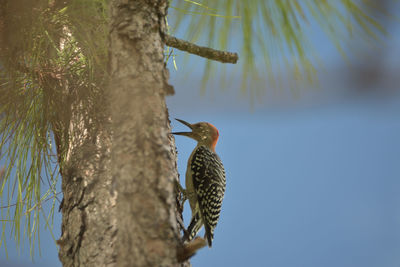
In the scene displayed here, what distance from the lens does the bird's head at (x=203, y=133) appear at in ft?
12.1

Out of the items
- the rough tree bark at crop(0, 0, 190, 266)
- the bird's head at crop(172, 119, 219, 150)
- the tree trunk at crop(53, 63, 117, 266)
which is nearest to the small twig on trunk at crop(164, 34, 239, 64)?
the rough tree bark at crop(0, 0, 190, 266)

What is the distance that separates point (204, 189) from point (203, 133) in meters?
0.76

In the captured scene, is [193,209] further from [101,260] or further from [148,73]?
[148,73]

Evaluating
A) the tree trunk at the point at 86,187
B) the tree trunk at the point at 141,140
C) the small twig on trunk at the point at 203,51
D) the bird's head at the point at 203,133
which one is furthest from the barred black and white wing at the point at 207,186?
the tree trunk at the point at 141,140

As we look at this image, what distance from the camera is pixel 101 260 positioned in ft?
5.84

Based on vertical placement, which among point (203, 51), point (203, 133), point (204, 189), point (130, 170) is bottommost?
point (130, 170)

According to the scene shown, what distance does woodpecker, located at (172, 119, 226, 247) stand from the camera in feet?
9.41

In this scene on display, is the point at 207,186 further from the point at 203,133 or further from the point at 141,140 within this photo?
the point at 141,140

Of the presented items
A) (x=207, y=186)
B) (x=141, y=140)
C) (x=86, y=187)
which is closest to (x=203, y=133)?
(x=207, y=186)

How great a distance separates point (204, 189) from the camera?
3049 millimetres

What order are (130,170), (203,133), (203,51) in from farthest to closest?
(203,133)
(203,51)
(130,170)

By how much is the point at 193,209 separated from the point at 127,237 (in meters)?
1.88

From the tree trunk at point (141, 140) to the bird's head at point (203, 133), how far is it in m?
2.22

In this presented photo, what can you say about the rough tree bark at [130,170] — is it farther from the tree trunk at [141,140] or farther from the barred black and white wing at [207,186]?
the barred black and white wing at [207,186]
